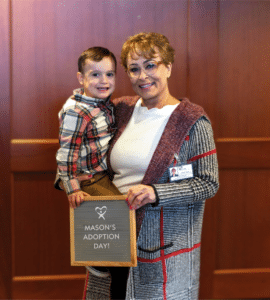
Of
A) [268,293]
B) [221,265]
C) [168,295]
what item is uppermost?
[168,295]

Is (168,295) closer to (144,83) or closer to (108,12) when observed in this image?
(144,83)

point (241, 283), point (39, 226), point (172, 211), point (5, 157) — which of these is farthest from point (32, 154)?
point (241, 283)

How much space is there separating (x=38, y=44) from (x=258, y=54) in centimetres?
142

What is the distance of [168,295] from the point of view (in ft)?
4.83

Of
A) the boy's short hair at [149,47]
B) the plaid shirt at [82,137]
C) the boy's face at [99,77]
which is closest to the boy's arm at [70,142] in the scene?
the plaid shirt at [82,137]

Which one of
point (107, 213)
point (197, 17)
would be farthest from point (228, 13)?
point (107, 213)

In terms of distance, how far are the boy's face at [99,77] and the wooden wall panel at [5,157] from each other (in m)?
0.78

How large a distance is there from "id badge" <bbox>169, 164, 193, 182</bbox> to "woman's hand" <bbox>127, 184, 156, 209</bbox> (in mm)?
137

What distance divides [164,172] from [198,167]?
147 millimetres

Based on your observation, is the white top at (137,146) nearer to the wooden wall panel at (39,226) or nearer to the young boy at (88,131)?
the young boy at (88,131)

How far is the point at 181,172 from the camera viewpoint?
1.44m

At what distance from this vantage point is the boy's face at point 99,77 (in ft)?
5.14

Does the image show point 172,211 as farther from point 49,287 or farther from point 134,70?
point 49,287

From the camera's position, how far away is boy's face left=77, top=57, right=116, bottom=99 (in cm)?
157
